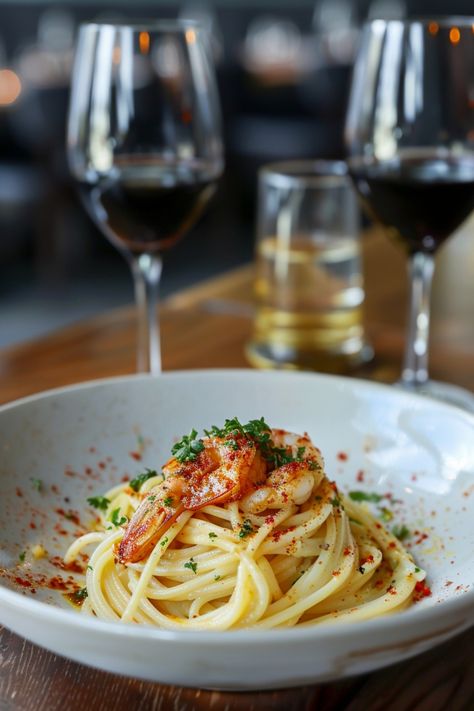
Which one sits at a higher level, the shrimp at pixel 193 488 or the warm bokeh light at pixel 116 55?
the warm bokeh light at pixel 116 55

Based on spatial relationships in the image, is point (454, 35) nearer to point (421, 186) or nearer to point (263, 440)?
point (421, 186)

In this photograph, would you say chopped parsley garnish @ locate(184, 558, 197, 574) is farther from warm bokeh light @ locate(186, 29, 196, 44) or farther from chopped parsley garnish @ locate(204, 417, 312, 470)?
warm bokeh light @ locate(186, 29, 196, 44)

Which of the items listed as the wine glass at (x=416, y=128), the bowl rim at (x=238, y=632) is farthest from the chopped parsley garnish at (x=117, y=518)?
the wine glass at (x=416, y=128)

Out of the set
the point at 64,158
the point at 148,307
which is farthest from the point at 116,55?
the point at 64,158

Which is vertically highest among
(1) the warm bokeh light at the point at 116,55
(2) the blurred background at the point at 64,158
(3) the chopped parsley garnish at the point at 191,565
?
(1) the warm bokeh light at the point at 116,55

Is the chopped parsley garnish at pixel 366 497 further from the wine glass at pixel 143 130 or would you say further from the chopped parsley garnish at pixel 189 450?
the wine glass at pixel 143 130

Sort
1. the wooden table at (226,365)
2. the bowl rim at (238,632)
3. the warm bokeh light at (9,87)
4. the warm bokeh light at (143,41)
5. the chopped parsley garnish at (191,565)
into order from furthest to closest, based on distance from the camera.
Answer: the warm bokeh light at (9,87)
the warm bokeh light at (143,41)
the chopped parsley garnish at (191,565)
the wooden table at (226,365)
the bowl rim at (238,632)

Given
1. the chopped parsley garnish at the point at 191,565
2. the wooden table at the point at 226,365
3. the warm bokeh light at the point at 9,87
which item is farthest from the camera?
the warm bokeh light at the point at 9,87
